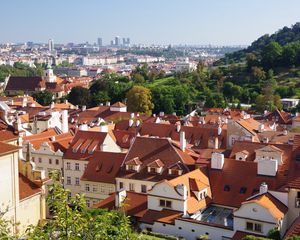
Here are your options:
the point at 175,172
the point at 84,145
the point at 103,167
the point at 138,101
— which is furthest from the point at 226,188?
the point at 138,101

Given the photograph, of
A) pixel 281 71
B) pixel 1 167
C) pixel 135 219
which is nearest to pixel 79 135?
pixel 135 219

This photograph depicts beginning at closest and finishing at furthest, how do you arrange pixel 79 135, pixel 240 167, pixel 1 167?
pixel 1 167 → pixel 240 167 → pixel 79 135

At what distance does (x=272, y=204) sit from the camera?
89.1 feet

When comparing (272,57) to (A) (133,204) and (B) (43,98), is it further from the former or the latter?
(A) (133,204)

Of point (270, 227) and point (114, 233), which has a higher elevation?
point (114, 233)

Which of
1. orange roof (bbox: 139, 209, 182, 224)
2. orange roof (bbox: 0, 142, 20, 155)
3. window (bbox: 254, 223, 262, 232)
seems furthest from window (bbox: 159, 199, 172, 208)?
orange roof (bbox: 0, 142, 20, 155)

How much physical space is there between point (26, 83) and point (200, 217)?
118 metres

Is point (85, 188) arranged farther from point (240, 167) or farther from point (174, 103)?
point (174, 103)

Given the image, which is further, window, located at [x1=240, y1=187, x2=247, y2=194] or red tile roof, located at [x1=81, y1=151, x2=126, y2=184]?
red tile roof, located at [x1=81, y1=151, x2=126, y2=184]

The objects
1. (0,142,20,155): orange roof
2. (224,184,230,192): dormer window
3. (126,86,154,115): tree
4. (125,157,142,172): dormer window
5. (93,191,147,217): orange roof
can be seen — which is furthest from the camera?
(126,86,154,115): tree

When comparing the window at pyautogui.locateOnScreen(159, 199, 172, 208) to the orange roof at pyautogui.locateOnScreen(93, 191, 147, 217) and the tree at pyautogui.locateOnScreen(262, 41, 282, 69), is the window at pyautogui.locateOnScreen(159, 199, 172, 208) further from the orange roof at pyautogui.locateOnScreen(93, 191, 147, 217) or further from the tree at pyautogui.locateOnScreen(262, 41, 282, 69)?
the tree at pyautogui.locateOnScreen(262, 41, 282, 69)

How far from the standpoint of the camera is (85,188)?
3975cm

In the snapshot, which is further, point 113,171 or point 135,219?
point 113,171

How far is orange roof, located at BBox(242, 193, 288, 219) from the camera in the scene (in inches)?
1043
